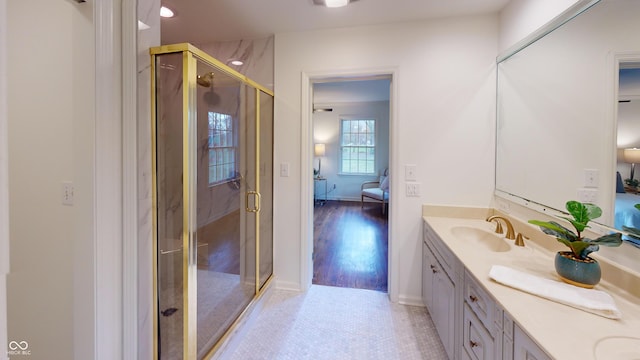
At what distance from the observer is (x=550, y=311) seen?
0.97 meters

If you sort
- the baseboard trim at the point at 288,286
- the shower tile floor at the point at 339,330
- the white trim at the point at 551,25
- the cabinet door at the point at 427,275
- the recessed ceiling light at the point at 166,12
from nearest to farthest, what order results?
the white trim at the point at 551,25, the shower tile floor at the point at 339,330, the cabinet door at the point at 427,275, the recessed ceiling light at the point at 166,12, the baseboard trim at the point at 288,286

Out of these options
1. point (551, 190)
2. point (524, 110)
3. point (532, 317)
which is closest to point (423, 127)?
point (524, 110)

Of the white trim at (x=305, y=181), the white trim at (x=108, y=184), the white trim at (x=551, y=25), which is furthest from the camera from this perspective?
the white trim at (x=305, y=181)

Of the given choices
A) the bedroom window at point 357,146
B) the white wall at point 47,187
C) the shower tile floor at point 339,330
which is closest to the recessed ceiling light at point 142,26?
the white wall at point 47,187

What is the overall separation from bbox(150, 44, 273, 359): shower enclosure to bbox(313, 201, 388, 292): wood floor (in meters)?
0.81

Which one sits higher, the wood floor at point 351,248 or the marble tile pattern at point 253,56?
the marble tile pattern at point 253,56

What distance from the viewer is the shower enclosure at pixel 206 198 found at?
144 cm

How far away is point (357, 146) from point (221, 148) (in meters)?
5.50

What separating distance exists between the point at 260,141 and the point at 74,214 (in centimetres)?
143

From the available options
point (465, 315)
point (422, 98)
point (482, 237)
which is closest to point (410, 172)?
point (422, 98)

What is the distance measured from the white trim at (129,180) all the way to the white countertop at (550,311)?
1669 mm

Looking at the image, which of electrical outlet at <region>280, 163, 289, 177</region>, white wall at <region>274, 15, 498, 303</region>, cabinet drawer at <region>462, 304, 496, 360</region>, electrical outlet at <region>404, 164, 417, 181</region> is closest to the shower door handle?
electrical outlet at <region>280, 163, 289, 177</region>

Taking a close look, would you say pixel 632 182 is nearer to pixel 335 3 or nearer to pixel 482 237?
pixel 482 237

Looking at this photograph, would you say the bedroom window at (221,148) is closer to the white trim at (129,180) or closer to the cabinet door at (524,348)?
the white trim at (129,180)
